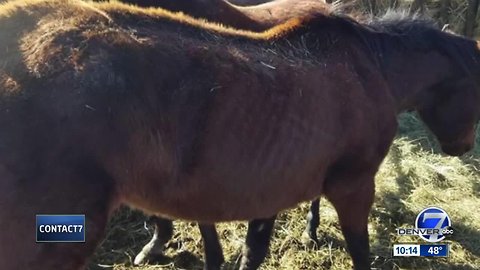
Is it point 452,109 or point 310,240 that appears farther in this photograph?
point 310,240

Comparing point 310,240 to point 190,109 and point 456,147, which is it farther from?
point 190,109

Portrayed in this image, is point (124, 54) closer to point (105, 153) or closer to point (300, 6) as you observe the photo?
point (105, 153)

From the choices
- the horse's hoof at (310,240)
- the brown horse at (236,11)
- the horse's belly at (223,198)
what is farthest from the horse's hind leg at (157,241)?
the brown horse at (236,11)

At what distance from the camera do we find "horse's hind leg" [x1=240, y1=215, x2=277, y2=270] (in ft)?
10.6

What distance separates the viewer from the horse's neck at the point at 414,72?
10.1ft

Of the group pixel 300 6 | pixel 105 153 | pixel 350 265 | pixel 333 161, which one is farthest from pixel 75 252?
pixel 300 6

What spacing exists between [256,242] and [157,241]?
2.37ft

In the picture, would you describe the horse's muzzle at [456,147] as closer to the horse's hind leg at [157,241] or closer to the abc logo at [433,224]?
the abc logo at [433,224]

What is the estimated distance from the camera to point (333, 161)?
2.65 m

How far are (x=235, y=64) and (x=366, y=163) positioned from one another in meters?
0.92

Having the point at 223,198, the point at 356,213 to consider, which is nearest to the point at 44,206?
the point at 223,198

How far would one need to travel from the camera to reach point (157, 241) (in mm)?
3570

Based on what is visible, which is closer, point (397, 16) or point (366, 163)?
point (366, 163)

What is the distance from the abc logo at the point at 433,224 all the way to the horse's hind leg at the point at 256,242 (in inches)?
40.6
